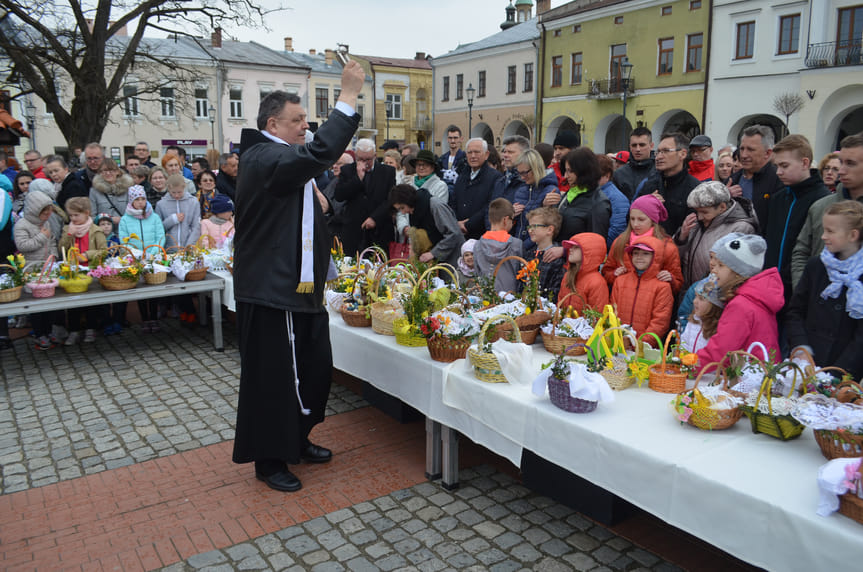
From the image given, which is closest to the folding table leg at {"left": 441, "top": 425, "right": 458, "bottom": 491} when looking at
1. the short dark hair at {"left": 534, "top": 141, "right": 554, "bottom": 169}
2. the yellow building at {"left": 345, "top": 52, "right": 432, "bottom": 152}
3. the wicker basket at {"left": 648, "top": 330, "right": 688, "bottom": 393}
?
the wicker basket at {"left": 648, "top": 330, "right": 688, "bottom": 393}

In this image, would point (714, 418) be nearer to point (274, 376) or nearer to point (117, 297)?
point (274, 376)

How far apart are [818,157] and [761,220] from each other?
19.3m

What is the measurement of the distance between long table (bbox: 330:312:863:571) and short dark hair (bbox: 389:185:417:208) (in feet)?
8.01

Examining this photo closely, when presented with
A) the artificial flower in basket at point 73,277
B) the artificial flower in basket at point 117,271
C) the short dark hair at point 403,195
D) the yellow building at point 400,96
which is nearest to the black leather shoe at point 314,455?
the short dark hair at point 403,195

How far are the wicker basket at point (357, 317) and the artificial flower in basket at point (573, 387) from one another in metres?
1.56

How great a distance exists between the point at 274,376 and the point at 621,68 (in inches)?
1072

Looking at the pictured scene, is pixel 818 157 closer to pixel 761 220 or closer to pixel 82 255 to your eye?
pixel 761 220

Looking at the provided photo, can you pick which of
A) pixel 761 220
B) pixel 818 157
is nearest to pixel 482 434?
pixel 761 220

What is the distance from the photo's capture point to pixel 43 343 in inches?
246

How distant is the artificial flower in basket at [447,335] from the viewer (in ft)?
10.9

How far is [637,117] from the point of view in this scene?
26906 mm

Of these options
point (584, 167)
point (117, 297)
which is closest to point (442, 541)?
point (584, 167)

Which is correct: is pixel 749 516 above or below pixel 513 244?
below

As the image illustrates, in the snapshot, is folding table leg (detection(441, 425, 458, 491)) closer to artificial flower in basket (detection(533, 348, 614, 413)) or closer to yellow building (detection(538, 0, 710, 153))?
artificial flower in basket (detection(533, 348, 614, 413))
